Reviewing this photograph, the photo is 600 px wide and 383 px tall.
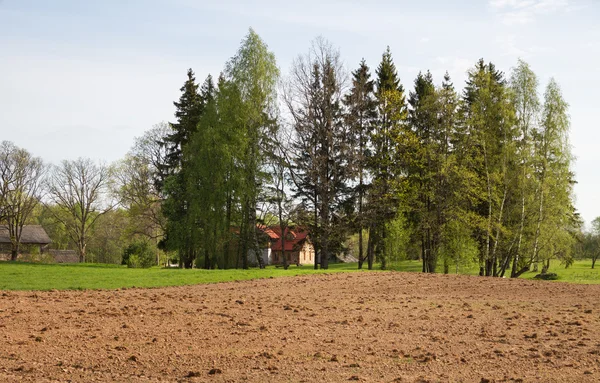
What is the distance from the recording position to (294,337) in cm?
1112

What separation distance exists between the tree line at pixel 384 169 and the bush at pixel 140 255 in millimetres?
2329

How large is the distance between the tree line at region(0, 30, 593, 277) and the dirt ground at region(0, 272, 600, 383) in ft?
50.0

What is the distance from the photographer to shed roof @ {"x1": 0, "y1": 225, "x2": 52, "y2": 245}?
5547cm

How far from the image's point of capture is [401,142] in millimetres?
36406

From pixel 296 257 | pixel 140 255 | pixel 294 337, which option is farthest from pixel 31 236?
pixel 294 337

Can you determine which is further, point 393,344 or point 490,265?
point 490,265

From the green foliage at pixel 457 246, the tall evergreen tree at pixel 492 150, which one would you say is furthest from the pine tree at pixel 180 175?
the tall evergreen tree at pixel 492 150

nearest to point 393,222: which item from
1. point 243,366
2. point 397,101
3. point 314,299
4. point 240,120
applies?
point 397,101

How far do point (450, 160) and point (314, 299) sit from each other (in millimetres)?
18115

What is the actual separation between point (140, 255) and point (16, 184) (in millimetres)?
15944

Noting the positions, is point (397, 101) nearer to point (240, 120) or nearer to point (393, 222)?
point (393, 222)

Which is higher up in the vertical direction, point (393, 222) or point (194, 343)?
point (393, 222)

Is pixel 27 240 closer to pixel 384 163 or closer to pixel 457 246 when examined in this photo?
pixel 384 163

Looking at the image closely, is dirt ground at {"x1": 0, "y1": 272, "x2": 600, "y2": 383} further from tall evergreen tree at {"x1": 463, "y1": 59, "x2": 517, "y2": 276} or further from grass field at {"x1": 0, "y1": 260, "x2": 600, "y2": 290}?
tall evergreen tree at {"x1": 463, "y1": 59, "x2": 517, "y2": 276}
